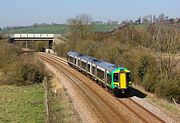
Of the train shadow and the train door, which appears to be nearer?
the train door

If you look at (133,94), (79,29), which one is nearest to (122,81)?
(133,94)

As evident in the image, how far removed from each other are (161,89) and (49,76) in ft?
74.3

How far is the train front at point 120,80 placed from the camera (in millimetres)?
33219

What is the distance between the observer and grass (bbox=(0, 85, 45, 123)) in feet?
84.9

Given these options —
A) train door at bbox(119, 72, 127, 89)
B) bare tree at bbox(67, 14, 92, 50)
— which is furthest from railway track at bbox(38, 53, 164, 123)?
bare tree at bbox(67, 14, 92, 50)

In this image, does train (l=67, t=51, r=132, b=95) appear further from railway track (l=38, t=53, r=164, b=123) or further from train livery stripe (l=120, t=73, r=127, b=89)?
railway track (l=38, t=53, r=164, b=123)

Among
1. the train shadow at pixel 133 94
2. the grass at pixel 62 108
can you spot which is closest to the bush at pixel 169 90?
the train shadow at pixel 133 94

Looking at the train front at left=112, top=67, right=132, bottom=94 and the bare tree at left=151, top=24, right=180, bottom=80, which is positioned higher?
the bare tree at left=151, top=24, right=180, bottom=80

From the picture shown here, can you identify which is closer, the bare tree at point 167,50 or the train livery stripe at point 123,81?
the train livery stripe at point 123,81

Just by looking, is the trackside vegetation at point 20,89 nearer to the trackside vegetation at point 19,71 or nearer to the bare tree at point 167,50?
the trackside vegetation at point 19,71

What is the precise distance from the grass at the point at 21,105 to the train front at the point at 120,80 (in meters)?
6.81

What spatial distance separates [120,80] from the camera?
3353cm

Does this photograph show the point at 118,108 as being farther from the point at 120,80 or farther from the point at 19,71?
the point at 19,71

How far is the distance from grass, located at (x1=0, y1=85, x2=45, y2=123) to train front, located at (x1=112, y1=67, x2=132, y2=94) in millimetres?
6811
